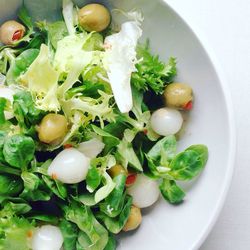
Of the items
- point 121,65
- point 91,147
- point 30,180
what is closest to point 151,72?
point 121,65

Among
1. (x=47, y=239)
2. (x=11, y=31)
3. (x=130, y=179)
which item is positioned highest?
(x=11, y=31)

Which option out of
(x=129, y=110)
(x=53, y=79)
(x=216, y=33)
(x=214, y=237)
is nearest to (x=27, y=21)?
(x=53, y=79)

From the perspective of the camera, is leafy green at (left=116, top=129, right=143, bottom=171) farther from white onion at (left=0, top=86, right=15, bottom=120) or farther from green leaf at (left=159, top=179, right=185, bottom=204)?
white onion at (left=0, top=86, right=15, bottom=120)

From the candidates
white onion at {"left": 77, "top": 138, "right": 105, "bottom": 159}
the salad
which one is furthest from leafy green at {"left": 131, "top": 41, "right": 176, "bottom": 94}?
white onion at {"left": 77, "top": 138, "right": 105, "bottom": 159}

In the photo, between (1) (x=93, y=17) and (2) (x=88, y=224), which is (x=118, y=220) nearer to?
(2) (x=88, y=224)

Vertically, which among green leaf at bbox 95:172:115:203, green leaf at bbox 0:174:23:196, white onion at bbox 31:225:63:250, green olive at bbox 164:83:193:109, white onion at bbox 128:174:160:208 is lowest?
Answer: white onion at bbox 31:225:63:250
